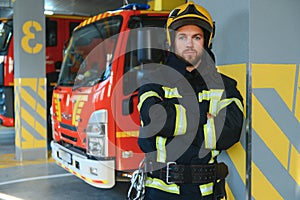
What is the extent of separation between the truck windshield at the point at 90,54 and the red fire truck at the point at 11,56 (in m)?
3.10

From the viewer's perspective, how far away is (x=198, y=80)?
195 centimetres

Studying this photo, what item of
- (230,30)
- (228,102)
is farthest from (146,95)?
(230,30)

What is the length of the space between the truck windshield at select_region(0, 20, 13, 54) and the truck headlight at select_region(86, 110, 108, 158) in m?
4.93

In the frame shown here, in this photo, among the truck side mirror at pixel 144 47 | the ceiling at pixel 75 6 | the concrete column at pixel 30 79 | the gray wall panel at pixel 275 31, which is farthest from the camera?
the ceiling at pixel 75 6

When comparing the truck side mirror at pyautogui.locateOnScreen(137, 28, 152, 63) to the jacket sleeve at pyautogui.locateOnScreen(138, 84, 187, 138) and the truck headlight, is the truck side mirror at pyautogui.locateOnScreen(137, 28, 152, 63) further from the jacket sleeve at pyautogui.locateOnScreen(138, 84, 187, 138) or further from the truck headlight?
the jacket sleeve at pyautogui.locateOnScreen(138, 84, 187, 138)

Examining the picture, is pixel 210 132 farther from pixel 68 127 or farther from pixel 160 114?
pixel 68 127

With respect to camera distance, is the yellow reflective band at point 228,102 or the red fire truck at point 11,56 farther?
the red fire truck at point 11,56

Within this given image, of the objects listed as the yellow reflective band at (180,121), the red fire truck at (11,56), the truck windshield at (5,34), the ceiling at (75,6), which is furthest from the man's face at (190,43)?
the ceiling at (75,6)

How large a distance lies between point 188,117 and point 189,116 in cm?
1

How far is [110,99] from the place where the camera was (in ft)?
12.6

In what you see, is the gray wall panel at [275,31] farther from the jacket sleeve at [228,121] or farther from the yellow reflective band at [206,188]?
the yellow reflective band at [206,188]

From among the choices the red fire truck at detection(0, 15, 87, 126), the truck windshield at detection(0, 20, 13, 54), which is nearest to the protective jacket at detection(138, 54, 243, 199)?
the red fire truck at detection(0, 15, 87, 126)

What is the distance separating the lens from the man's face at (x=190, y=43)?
1915mm

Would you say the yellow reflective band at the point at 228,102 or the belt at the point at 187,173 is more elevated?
the yellow reflective band at the point at 228,102
